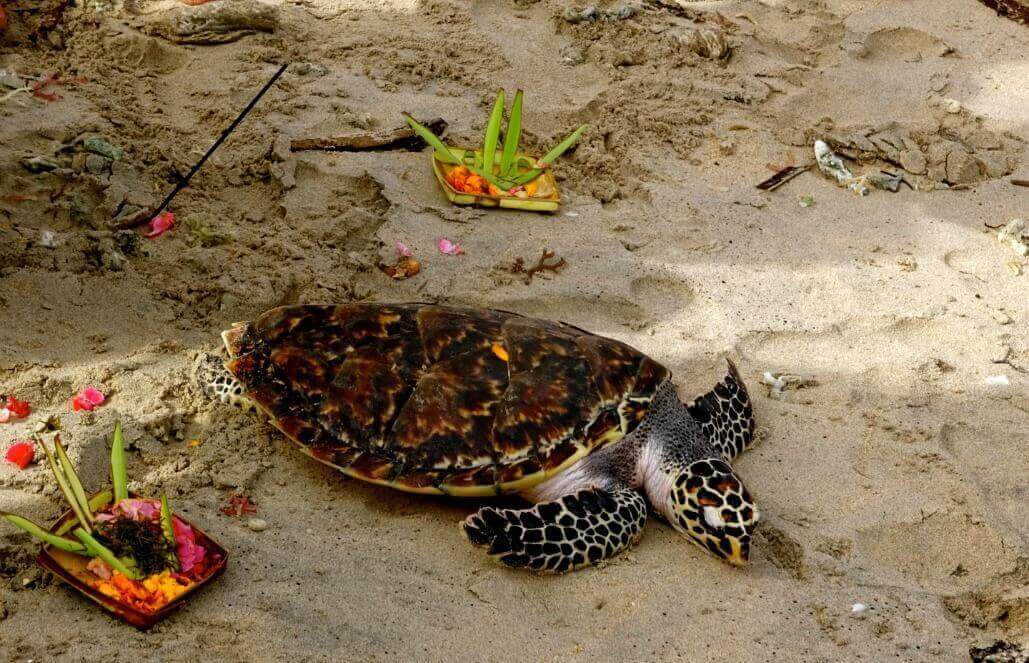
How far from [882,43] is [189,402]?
215 inches

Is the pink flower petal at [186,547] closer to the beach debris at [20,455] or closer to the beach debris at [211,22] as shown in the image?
the beach debris at [20,455]

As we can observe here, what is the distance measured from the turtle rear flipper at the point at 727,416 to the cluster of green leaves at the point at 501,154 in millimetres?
1731

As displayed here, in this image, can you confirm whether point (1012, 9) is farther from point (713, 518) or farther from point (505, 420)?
point (505, 420)

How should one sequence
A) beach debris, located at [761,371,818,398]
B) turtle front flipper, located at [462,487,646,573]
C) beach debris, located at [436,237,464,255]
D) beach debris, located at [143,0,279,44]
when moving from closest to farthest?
turtle front flipper, located at [462,487,646,573], beach debris, located at [761,371,818,398], beach debris, located at [436,237,464,255], beach debris, located at [143,0,279,44]

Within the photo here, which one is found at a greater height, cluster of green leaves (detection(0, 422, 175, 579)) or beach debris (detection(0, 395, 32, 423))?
cluster of green leaves (detection(0, 422, 175, 579))

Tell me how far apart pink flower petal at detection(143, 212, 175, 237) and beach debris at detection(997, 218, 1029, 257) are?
434 centimetres

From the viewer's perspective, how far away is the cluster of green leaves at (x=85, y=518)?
Result: 2.38m

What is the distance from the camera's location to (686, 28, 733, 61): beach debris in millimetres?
6141

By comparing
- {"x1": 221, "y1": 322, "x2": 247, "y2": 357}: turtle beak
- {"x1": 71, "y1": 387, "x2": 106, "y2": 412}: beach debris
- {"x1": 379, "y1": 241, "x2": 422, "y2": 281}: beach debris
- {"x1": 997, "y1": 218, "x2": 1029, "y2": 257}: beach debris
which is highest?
{"x1": 221, "y1": 322, "x2": 247, "y2": 357}: turtle beak

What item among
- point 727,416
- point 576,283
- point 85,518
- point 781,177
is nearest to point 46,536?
point 85,518

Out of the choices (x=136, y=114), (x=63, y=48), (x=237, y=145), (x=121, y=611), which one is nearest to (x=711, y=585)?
(x=121, y=611)

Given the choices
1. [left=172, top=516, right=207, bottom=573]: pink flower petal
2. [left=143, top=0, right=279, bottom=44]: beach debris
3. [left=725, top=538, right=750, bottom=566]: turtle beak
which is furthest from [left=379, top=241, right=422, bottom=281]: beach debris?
[left=143, top=0, right=279, bottom=44]: beach debris

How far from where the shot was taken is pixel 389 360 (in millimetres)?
3197

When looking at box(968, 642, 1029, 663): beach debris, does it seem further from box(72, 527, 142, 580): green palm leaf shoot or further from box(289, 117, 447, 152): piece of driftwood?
box(289, 117, 447, 152): piece of driftwood
